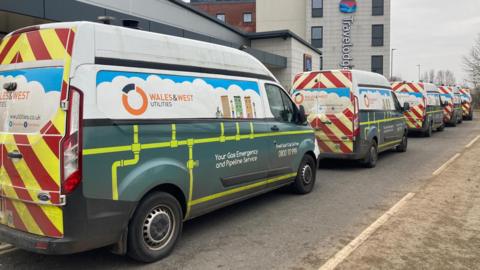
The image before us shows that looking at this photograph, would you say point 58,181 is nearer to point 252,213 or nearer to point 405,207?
point 252,213

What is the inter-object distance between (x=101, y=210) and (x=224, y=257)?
1.50 meters

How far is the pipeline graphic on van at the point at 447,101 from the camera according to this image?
82.4 feet

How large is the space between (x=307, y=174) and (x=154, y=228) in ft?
13.4

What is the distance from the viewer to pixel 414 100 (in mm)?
18797

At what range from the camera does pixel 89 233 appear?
4.05m

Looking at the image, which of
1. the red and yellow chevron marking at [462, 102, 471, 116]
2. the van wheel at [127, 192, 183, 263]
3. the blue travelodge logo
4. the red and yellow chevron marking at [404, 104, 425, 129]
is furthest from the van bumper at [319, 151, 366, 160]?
the blue travelodge logo

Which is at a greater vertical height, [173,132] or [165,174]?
[173,132]

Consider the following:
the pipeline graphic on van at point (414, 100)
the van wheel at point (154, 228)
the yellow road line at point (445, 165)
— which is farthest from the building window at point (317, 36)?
the van wheel at point (154, 228)

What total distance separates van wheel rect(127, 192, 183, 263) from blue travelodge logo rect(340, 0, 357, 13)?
48157 millimetres

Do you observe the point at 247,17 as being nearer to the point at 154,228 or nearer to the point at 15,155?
the point at 154,228

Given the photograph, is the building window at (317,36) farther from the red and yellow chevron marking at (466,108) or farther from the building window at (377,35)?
the red and yellow chevron marking at (466,108)

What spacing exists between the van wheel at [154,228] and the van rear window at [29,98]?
4.28 ft

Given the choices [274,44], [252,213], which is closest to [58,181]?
[252,213]

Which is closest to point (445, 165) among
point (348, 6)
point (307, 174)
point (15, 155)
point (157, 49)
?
→ point (307, 174)
